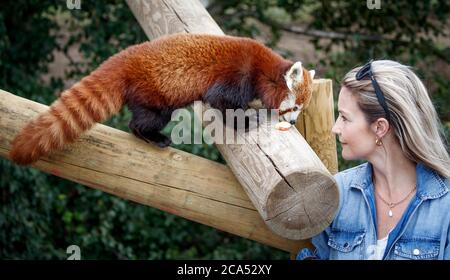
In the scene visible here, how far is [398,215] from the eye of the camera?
87.3 inches

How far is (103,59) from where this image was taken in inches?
188

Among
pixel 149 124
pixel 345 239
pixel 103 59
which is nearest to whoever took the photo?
pixel 345 239

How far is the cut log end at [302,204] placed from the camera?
204 centimetres

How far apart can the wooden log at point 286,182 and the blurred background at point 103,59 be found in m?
2.02

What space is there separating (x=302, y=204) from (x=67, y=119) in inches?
35.3

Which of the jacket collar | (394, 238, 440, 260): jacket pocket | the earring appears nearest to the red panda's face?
the earring

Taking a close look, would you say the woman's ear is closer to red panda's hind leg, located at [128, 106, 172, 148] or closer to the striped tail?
red panda's hind leg, located at [128, 106, 172, 148]

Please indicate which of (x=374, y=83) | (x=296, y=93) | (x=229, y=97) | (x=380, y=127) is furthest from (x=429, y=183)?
(x=229, y=97)

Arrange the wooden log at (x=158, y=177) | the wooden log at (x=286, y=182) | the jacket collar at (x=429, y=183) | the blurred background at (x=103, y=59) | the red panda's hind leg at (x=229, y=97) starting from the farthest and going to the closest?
1. the blurred background at (x=103, y=59)
2. the red panda's hind leg at (x=229, y=97)
3. the wooden log at (x=158, y=177)
4. the jacket collar at (x=429, y=183)
5. the wooden log at (x=286, y=182)

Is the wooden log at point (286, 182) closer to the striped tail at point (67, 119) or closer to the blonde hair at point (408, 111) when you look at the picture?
the blonde hair at point (408, 111)

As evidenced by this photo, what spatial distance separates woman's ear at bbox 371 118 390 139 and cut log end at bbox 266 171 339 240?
0.27 metres

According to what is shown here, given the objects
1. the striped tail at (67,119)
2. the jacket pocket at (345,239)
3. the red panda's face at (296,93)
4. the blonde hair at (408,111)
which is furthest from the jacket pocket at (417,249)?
the striped tail at (67,119)

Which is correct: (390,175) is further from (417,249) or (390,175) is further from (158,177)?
(158,177)
